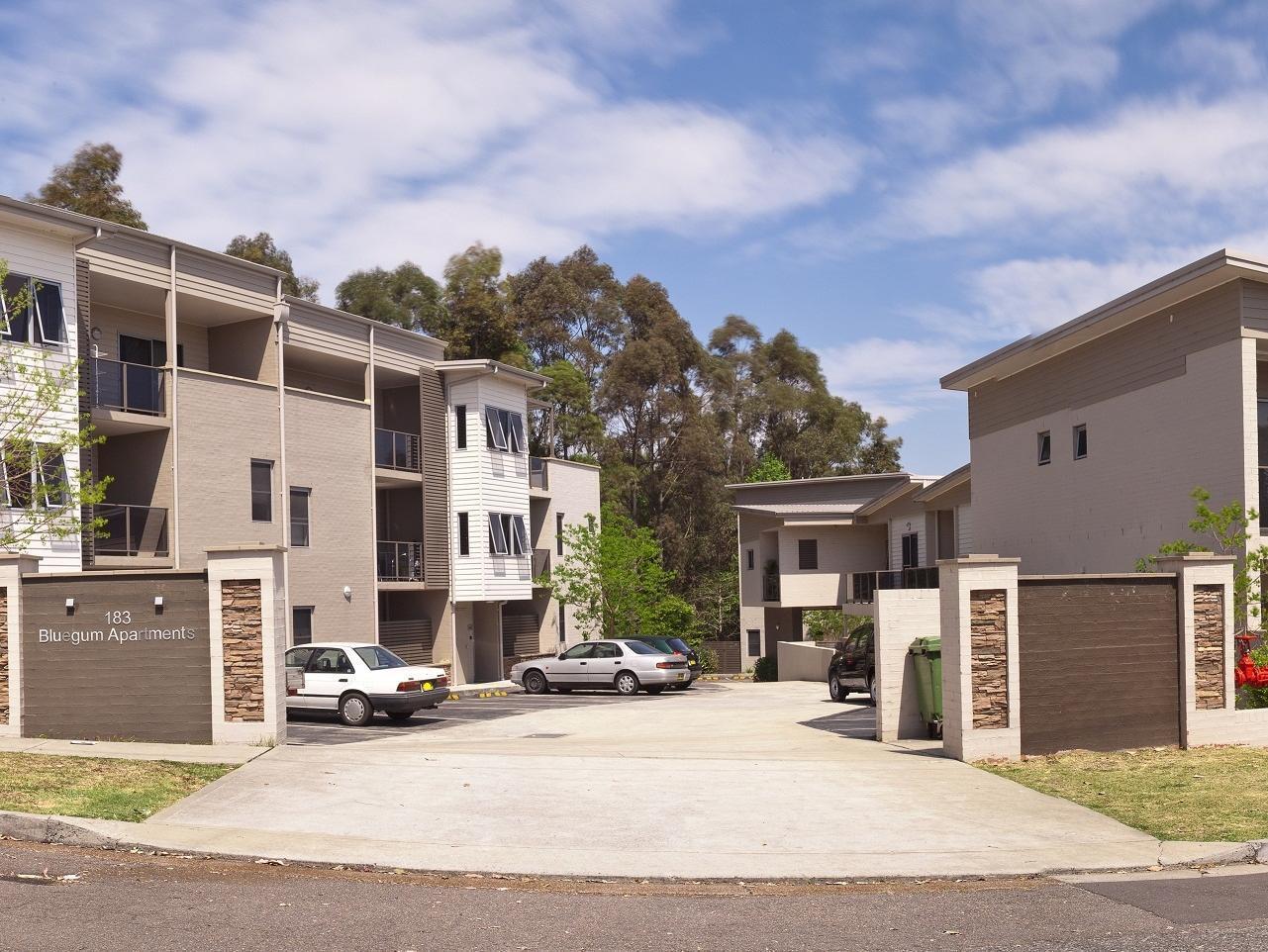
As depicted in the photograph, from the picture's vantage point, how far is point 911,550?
1746 inches

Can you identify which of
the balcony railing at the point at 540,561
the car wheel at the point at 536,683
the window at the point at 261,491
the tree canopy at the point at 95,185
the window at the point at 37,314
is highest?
the tree canopy at the point at 95,185

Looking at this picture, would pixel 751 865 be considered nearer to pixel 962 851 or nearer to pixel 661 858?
pixel 661 858

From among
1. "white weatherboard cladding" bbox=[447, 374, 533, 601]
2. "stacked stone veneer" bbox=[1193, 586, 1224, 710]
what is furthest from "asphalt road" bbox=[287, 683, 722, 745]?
"stacked stone veneer" bbox=[1193, 586, 1224, 710]

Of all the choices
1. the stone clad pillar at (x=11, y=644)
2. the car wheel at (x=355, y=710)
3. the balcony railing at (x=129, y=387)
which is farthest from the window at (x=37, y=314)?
the car wheel at (x=355, y=710)

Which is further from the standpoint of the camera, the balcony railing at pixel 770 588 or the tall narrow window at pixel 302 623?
the balcony railing at pixel 770 588

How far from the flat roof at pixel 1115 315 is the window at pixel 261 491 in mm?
17285

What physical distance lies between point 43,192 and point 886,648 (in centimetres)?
4162

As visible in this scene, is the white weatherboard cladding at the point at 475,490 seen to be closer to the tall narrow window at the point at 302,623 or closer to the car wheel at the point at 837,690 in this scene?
the tall narrow window at the point at 302,623

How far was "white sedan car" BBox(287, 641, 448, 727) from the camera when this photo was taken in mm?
22094

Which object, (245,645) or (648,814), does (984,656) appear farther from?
(245,645)

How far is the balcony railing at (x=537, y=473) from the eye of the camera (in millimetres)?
44906

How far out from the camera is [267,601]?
641 inches

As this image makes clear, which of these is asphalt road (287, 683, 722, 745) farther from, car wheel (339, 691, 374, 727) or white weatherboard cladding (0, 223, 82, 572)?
white weatherboard cladding (0, 223, 82, 572)

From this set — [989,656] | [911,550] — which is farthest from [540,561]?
[989,656]
